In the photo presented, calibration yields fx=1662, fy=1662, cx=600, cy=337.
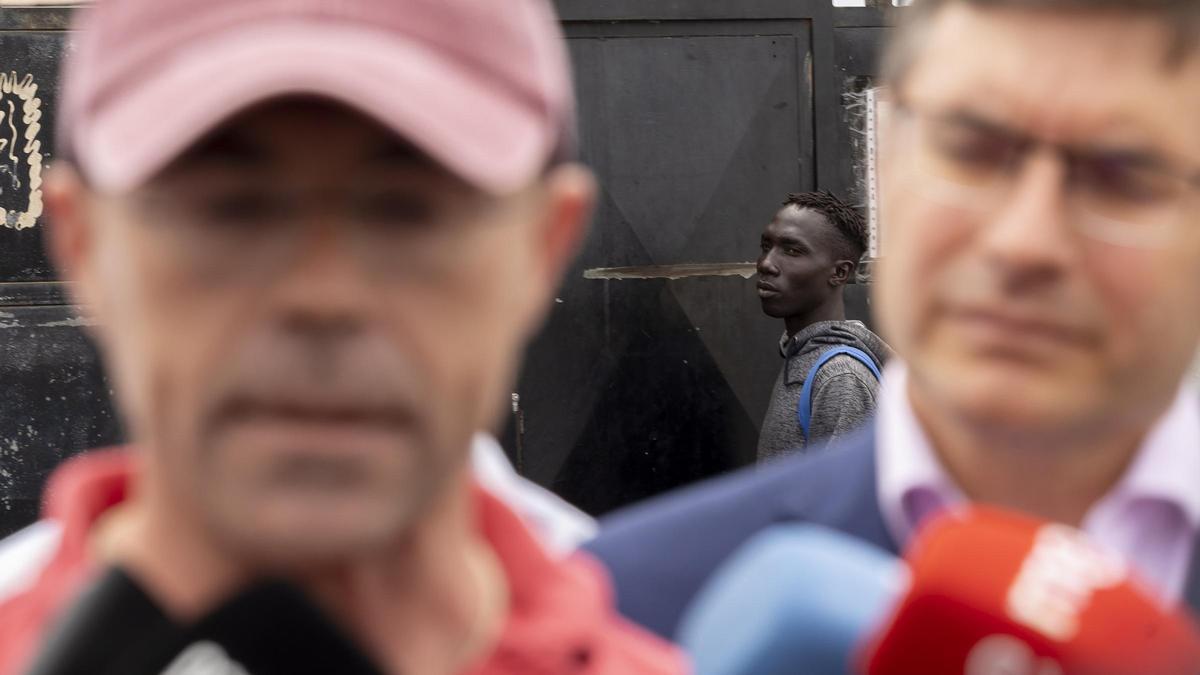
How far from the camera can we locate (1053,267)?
125cm

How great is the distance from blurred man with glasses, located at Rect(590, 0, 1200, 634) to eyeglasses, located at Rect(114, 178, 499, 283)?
53 centimetres

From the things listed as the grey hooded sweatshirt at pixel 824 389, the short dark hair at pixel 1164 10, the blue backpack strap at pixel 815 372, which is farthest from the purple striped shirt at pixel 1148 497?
the blue backpack strap at pixel 815 372

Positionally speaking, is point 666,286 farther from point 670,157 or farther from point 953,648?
point 953,648

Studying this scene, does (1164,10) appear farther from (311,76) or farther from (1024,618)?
(311,76)

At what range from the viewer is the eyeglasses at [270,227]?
2.97ft

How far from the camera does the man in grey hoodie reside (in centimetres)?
370

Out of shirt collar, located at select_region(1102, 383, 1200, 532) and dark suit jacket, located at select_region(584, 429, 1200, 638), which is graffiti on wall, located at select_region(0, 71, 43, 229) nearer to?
dark suit jacket, located at select_region(584, 429, 1200, 638)

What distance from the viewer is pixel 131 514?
40.3 inches

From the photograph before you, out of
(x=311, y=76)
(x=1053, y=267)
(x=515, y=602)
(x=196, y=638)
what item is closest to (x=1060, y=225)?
(x=1053, y=267)

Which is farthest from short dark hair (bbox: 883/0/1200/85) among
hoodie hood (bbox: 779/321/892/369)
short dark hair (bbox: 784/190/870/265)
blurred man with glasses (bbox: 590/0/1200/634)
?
short dark hair (bbox: 784/190/870/265)

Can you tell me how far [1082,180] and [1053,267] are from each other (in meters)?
0.08

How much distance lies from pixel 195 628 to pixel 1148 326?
0.79 meters

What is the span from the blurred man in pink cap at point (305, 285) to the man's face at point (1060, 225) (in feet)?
Answer: 1.41

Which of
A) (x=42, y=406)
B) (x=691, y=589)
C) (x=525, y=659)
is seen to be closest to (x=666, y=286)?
(x=42, y=406)
